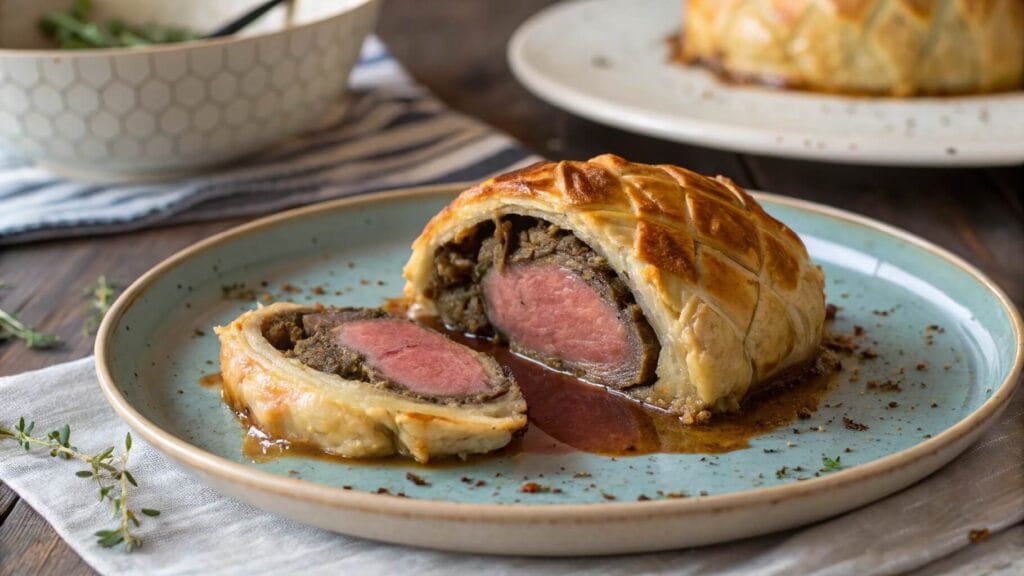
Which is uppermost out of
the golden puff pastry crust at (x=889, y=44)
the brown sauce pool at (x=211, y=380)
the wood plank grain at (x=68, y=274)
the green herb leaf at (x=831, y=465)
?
the golden puff pastry crust at (x=889, y=44)

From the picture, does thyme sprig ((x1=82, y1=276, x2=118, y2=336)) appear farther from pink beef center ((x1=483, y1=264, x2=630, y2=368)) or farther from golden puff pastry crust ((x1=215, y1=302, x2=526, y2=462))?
pink beef center ((x1=483, y1=264, x2=630, y2=368))

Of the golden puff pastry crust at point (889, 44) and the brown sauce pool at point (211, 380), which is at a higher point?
the golden puff pastry crust at point (889, 44)

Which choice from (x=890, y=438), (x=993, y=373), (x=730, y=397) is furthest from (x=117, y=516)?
(x=993, y=373)

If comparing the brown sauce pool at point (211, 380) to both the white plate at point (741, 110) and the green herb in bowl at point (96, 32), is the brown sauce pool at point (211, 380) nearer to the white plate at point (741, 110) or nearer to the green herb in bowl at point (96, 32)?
the white plate at point (741, 110)

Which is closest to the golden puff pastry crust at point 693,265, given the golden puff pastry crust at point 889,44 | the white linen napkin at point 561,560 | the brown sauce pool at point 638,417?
the brown sauce pool at point 638,417

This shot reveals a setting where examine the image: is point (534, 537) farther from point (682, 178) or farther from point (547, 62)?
point (547, 62)

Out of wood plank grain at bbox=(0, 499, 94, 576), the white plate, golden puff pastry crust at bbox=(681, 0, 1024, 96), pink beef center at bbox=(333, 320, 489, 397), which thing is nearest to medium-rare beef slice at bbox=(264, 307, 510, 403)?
pink beef center at bbox=(333, 320, 489, 397)

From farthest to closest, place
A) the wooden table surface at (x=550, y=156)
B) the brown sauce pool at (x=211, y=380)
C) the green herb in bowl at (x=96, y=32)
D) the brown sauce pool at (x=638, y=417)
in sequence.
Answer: the green herb in bowl at (x=96, y=32) < the wooden table surface at (x=550, y=156) < the brown sauce pool at (x=211, y=380) < the brown sauce pool at (x=638, y=417)
